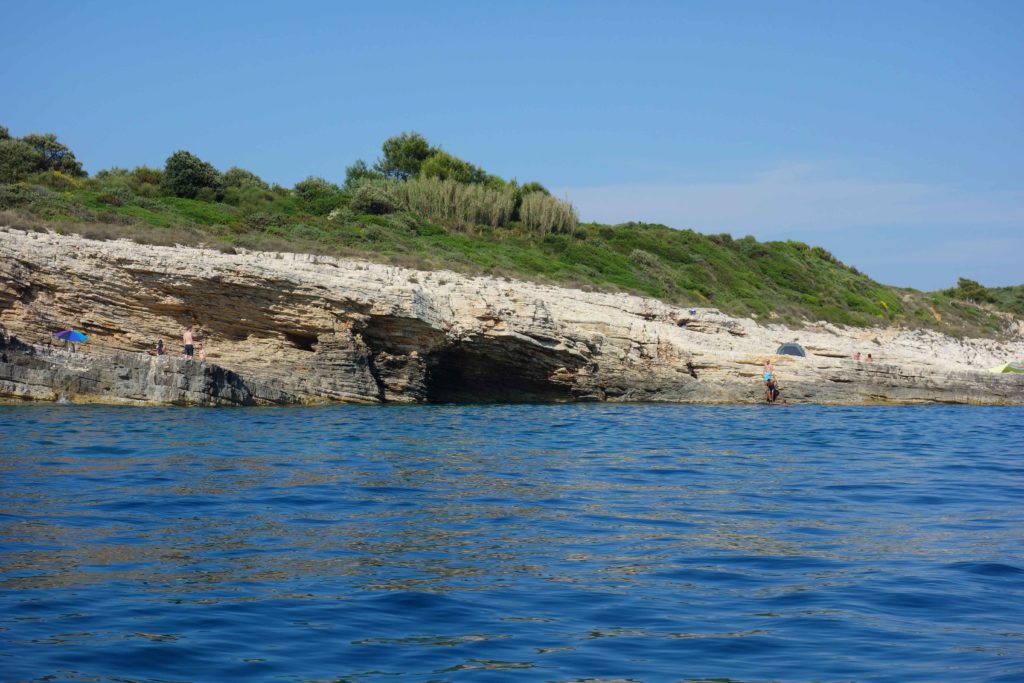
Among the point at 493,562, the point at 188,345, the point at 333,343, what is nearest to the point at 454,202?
the point at 333,343

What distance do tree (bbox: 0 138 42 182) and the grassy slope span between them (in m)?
3.69

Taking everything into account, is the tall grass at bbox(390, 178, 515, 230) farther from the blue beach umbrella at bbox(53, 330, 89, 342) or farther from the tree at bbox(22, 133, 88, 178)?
the blue beach umbrella at bbox(53, 330, 89, 342)

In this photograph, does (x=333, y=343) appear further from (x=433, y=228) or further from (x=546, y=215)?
(x=546, y=215)

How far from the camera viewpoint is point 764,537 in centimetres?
922

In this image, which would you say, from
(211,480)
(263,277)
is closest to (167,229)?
(263,277)

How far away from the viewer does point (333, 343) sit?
75.3 feet

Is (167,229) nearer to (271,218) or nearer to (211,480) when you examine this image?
(271,218)

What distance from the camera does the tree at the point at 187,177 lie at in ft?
146

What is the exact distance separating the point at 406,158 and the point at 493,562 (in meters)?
55.0

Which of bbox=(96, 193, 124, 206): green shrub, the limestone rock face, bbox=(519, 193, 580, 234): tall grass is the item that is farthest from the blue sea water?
bbox=(519, 193, 580, 234): tall grass

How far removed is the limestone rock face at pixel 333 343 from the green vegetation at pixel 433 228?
6.85 meters

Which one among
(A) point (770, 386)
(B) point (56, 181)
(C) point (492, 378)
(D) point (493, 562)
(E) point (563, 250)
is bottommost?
(D) point (493, 562)

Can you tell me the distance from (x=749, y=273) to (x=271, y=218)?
29072 mm

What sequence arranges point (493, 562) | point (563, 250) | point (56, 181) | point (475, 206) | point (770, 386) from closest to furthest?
point (493, 562) → point (770, 386) → point (56, 181) → point (563, 250) → point (475, 206)
